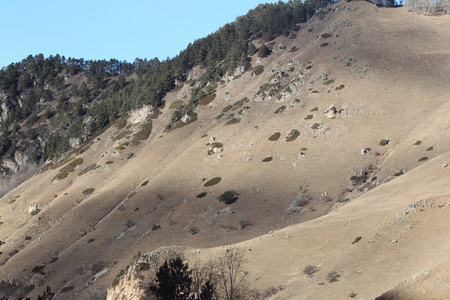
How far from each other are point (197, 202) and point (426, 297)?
57.0 meters

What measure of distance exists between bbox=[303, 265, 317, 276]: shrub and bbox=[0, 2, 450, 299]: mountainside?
2.27ft

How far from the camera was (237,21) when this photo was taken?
186 m

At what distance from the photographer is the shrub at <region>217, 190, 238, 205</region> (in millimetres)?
72125

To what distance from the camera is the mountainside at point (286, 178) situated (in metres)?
35.3

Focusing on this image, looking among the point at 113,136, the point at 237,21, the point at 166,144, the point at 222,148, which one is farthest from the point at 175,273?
the point at 237,21

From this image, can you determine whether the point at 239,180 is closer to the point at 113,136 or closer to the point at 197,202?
the point at 197,202

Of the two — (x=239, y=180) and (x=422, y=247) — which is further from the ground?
(x=422, y=247)

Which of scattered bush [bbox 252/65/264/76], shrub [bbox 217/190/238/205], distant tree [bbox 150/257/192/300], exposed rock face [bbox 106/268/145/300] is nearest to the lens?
distant tree [bbox 150/257/192/300]

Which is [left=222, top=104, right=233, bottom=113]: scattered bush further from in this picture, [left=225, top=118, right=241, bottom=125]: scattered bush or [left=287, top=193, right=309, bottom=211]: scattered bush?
[left=287, top=193, right=309, bottom=211]: scattered bush

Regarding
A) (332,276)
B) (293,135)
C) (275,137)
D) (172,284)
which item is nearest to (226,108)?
(275,137)

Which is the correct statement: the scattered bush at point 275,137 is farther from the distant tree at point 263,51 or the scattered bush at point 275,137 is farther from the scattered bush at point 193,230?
the distant tree at point 263,51

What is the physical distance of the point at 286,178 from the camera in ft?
245

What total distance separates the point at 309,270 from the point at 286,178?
1605 inches

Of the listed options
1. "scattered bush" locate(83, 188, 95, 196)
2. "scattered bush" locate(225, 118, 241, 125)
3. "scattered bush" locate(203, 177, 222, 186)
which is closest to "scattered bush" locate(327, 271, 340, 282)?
"scattered bush" locate(203, 177, 222, 186)
